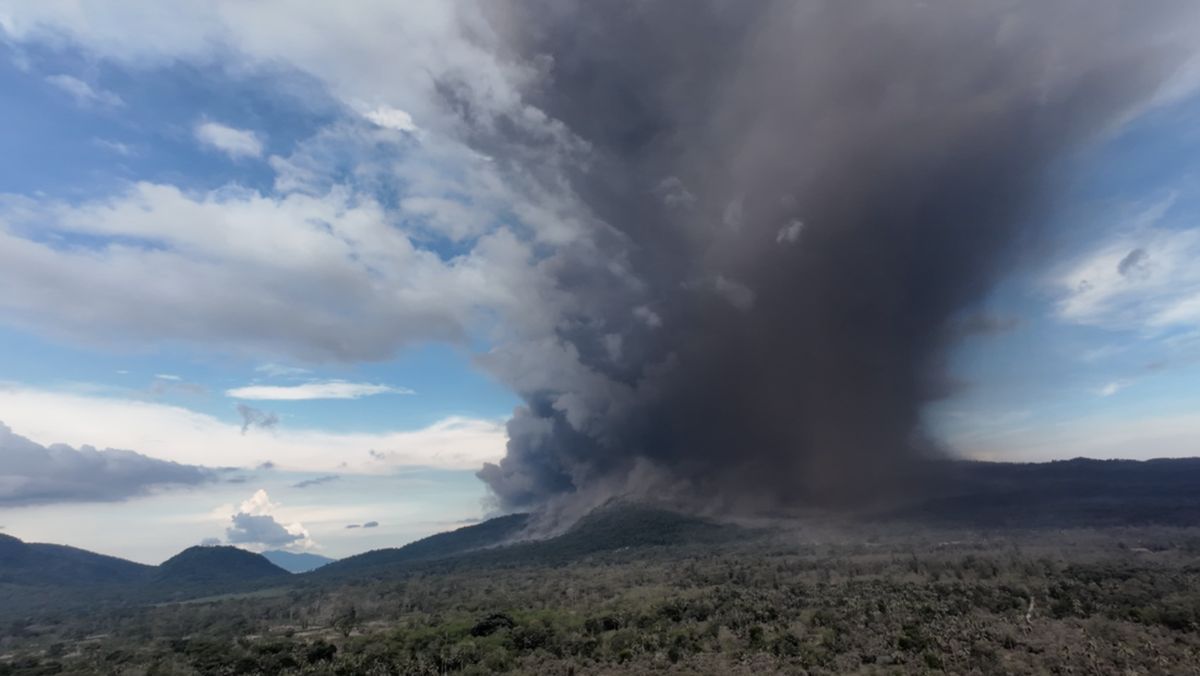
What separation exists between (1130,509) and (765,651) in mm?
188624

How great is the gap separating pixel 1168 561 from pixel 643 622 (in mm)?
72118

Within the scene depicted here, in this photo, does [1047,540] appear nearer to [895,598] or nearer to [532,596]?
[895,598]

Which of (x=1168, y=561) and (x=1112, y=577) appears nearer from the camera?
(x=1112, y=577)

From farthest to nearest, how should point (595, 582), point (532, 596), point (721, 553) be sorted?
point (721, 553), point (595, 582), point (532, 596)

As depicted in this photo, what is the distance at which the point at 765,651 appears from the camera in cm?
4369

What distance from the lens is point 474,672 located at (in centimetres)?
4400

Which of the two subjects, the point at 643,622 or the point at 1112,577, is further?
the point at 1112,577

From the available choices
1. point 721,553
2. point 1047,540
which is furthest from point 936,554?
point 721,553

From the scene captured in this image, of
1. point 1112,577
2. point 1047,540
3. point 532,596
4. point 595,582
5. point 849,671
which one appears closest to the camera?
point 849,671

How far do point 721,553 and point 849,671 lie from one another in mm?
106448

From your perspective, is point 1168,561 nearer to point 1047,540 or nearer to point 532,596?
point 1047,540

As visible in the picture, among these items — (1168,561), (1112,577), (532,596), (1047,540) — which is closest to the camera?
(1112,577)

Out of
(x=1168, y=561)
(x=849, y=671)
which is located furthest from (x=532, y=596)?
(x=1168, y=561)

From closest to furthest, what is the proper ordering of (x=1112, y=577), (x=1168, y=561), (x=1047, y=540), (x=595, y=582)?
(x=1112, y=577), (x=1168, y=561), (x=595, y=582), (x=1047, y=540)
